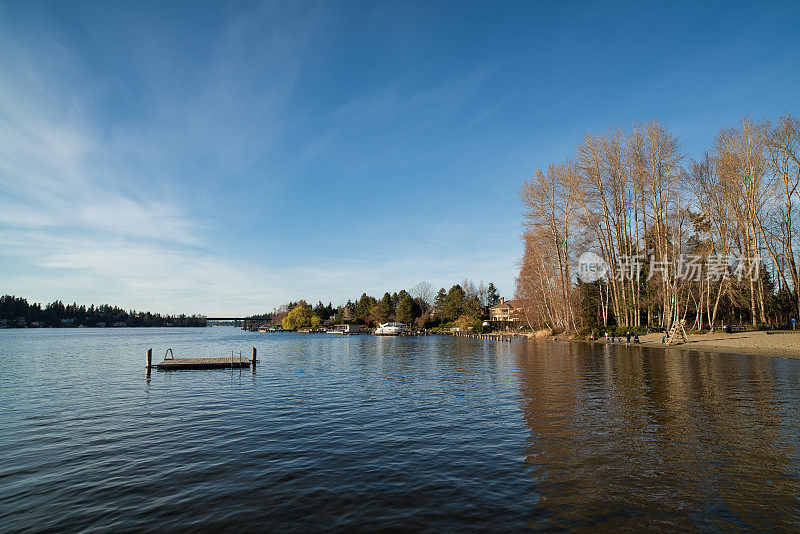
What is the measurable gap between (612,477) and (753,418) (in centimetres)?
859

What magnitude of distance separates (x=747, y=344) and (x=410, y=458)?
148 feet

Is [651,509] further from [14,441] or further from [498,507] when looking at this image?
[14,441]

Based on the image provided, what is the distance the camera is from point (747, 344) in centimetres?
4006

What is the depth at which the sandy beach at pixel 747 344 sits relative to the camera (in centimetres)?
3572

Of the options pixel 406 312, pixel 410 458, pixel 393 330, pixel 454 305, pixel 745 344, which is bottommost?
pixel 393 330

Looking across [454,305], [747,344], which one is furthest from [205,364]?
[454,305]

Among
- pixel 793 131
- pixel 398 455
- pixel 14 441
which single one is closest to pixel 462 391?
pixel 398 455

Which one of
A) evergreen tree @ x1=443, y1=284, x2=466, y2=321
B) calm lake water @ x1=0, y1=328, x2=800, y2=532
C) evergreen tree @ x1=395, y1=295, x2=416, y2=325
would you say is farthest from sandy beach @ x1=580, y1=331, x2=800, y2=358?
evergreen tree @ x1=395, y1=295, x2=416, y2=325

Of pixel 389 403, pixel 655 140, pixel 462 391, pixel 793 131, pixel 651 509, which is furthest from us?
pixel 655 140

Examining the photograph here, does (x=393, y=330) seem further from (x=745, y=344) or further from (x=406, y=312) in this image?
(x=745, y=344)

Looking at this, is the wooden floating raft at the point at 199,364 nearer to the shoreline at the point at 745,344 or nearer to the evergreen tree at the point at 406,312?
the shoreline at the point at 745,344

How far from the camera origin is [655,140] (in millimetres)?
54938

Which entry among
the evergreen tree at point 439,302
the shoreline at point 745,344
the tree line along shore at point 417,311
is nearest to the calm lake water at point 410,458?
the shoreline at point 745,344

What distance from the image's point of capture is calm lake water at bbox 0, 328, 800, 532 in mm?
7492
